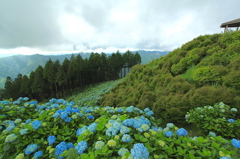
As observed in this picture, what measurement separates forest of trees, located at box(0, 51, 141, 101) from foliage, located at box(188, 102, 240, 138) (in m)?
24.3

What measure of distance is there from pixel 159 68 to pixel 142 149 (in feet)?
26.1

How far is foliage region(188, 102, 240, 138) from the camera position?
9.39 feet

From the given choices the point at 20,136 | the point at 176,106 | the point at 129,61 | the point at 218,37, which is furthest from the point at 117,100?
the point at 129,61

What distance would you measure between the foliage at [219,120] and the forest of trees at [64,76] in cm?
2425

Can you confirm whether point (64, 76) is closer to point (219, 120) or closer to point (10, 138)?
point (10, 138)

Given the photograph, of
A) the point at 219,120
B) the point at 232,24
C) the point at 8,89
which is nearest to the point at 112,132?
the point at 219,120

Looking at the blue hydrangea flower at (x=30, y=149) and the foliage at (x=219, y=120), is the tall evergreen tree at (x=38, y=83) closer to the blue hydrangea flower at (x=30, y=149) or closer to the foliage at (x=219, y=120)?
A: the blue hydrangea flower at (x=30, y=149)

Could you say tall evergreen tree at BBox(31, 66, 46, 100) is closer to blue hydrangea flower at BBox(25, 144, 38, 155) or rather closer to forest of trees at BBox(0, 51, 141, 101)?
forest of trees at BBox(0, 51, 141, 101)

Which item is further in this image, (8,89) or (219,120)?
(8,89)

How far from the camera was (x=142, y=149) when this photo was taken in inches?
44.9

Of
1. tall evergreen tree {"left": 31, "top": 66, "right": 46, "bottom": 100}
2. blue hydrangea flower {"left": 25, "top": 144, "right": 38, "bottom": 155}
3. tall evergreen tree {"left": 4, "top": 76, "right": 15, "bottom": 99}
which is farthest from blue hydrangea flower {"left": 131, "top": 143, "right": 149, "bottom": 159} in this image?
tall evergreen tree {"left": 4, "top": 76, "right": 15, "bottom": 99}

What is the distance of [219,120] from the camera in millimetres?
2973

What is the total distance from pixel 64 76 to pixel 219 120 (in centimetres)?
2497

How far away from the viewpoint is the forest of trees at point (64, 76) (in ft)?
74.4
